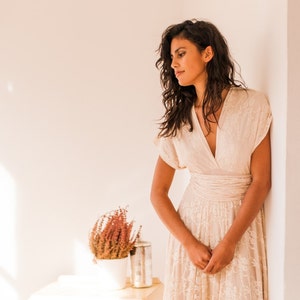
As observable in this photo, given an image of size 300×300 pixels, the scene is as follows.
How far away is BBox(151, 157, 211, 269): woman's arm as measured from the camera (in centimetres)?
158

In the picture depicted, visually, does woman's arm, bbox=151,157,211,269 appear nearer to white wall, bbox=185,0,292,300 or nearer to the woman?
the woman

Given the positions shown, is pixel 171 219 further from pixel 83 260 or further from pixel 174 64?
pixel 83 260

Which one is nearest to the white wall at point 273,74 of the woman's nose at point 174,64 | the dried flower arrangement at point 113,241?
the woman's nose at point 174,64

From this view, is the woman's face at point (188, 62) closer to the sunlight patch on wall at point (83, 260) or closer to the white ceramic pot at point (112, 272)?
the white ceramic pot at point (112, 272)

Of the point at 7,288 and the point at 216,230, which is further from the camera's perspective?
the point at 7,288

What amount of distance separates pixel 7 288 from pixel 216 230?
1783 millimetres

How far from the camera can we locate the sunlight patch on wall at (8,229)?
2.87 metres

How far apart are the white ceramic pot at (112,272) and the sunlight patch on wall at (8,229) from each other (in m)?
0.77

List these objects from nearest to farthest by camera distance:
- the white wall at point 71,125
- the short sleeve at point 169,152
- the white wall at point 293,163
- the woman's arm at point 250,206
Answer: the white wall at point 293,163 → the woman's arm at point 250,206 → the short sleeve at point 169,152 → the white wall at point 71,125

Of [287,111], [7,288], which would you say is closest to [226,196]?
[287,111]

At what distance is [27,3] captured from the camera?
→ 9.43 ft

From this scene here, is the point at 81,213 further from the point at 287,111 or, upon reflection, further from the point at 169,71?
the point at 287,111

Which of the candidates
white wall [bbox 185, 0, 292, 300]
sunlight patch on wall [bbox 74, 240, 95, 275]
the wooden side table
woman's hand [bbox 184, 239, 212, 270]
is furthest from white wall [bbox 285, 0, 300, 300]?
sunlight patch on wall [bbox 74, 240, 95, 275]

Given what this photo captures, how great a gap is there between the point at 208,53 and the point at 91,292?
1.38 metres
